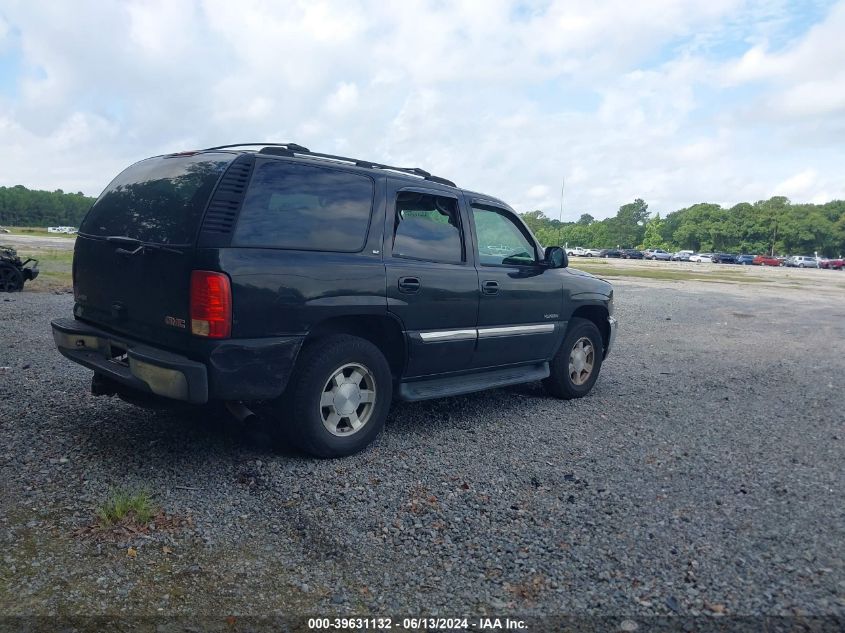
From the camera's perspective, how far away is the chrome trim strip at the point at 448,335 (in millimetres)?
4945

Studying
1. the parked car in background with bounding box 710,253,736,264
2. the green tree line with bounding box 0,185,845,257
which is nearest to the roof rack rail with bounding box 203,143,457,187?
the parked car in background with bounding box 710,253,736,264

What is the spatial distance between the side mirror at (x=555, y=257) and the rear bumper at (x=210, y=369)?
2853mm

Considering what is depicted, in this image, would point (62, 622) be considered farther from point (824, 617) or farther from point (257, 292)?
point (824, 617)

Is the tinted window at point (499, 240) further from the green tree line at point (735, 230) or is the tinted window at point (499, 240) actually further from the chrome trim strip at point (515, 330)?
the green tree line at point (735, 230)

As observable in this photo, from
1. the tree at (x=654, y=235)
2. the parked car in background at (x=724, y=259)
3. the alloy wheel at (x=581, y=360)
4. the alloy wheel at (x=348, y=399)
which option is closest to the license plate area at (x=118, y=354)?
the alloy wheel at (x=348, y=399)

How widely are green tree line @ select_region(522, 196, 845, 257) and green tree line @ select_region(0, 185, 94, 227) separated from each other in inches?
3673

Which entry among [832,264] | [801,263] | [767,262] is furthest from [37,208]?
[832,264]

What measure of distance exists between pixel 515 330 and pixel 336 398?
6.40ft

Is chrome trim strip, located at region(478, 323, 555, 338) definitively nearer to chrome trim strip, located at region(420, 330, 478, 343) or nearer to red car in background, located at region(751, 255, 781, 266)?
chrome trim strip, located at region(420, 330, 478, 343)

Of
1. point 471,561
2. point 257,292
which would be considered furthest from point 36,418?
point 471,561

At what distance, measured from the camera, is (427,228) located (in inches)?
201

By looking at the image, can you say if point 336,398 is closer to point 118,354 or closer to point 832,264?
point 118,354

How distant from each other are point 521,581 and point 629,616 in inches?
19.4

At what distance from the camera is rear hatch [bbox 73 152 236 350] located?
3.93 meters
